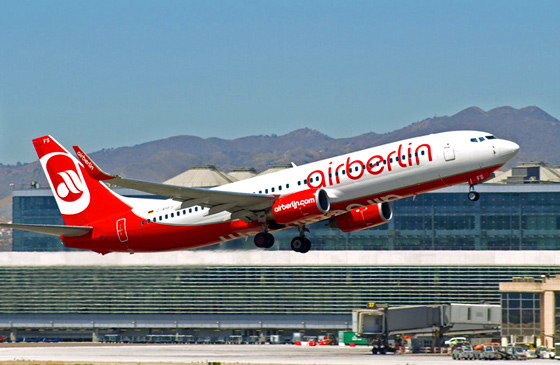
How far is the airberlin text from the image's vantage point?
59094 millimetres

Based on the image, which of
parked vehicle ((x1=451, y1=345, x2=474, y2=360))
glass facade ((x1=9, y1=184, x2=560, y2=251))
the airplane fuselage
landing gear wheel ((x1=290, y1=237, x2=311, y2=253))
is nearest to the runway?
parked vehicle ((x1=451, y1=345, x2=474, y2=360))

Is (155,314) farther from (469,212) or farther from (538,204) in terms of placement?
(538,204)

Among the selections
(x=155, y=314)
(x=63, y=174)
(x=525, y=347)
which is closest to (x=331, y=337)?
(x=155, y=314)

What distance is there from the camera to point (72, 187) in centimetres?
7300

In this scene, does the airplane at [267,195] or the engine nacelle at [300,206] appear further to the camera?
the engine nacelle at [300,206]

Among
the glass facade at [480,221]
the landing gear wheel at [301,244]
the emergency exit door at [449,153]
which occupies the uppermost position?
the glass facade at [480,221]

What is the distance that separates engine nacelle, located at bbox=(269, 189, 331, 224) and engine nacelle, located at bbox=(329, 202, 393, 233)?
517 cm

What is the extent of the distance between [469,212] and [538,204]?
14495 mm

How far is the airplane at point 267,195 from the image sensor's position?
59000mm

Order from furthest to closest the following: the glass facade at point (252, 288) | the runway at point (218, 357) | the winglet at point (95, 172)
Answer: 1. the glass facade at point (252, 288)
2. the runway at point (218, 357)
3. the winglet at point (95, 172)

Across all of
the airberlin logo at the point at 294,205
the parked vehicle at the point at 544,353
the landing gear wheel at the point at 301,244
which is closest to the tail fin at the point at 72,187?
the landing gear wheel at the point at 301,244

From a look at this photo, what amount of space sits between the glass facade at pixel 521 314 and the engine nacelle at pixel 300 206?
182 feet

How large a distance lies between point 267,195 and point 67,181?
18.6 meters

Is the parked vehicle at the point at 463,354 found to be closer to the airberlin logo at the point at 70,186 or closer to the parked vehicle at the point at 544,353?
the parked vehicle at the point at 544,353
